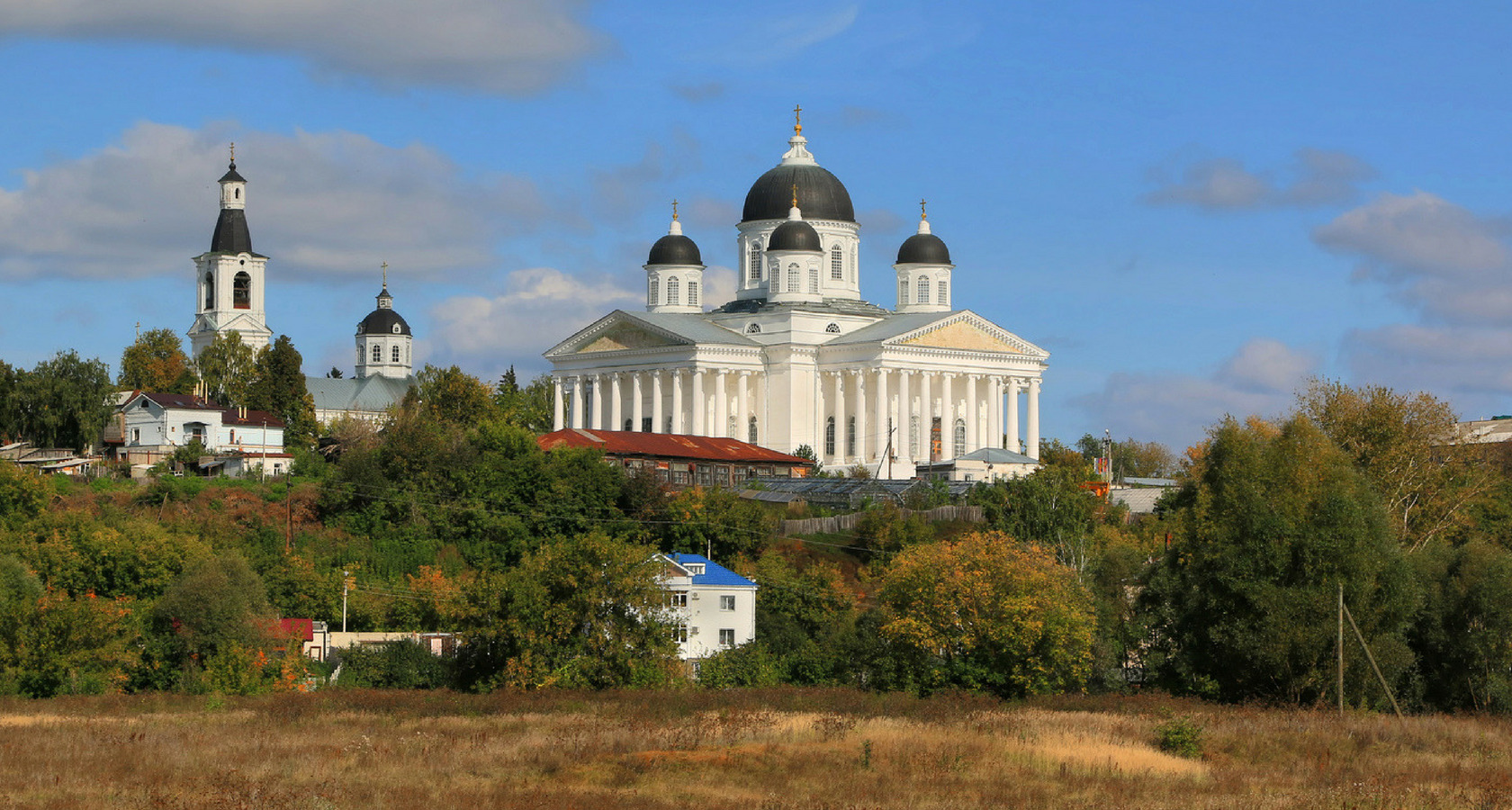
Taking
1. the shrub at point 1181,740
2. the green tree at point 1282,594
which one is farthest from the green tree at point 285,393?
the shrub at point 1181,740

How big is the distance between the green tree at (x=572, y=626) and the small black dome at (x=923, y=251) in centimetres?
6131

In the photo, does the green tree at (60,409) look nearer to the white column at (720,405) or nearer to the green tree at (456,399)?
the green tree at (456,399)

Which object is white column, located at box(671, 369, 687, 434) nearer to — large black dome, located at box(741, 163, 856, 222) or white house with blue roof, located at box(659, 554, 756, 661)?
large black dome, located at box(741, 163, 856, 222)

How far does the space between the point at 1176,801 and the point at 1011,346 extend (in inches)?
2713

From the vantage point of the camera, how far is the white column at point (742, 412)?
323ft

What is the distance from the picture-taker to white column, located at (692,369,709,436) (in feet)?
315

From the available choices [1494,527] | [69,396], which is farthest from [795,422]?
[1494,527]

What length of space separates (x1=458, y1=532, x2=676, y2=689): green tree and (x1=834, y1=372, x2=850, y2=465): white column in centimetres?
5028

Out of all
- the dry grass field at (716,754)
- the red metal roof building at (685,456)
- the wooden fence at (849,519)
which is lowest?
the dry grass field at (716,754)

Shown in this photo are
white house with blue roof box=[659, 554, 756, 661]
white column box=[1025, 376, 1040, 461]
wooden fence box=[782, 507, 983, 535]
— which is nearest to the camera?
white house with blue roof box=[659, 554, 756, 661]

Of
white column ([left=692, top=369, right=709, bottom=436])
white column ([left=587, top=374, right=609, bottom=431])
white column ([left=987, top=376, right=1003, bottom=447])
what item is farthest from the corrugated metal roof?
white column ([left=987, top=376, right=1003, bottom=447])

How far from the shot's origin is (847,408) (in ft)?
324

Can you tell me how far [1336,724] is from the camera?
39.8 meters

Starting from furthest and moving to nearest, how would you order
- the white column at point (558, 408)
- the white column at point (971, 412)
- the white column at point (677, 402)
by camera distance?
the white column at point (558, 408) < the white column at point (971, 412) < the white column at point (677, 402)
